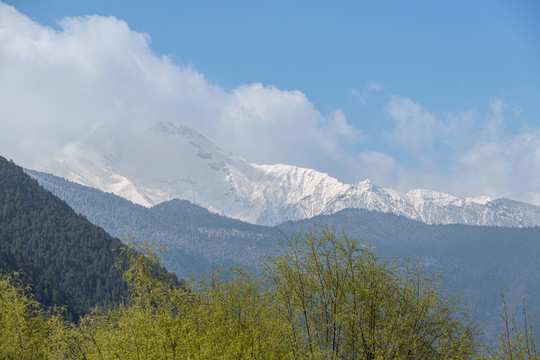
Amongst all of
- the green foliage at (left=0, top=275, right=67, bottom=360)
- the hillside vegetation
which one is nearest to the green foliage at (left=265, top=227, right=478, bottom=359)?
the hillside vegetation

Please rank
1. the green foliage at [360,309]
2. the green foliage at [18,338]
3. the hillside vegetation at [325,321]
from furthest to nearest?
1. the green foliage at [18,338]
2. the green foliage at [360,309]
3. the hillside vegetation at [325,321]

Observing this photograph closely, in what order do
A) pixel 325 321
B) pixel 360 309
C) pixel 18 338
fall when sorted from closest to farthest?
pixel 360 309, pixel 325 321, pixel 18 338

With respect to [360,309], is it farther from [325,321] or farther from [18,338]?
[18,338]

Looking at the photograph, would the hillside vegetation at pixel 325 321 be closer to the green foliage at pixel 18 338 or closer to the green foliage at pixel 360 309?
the green foliage at pixel 360 309

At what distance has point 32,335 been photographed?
52.1 m

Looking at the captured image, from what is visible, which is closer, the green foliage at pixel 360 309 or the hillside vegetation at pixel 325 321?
the hillside vegetation at pixel 325 321

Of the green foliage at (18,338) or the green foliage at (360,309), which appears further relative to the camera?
the green foliage at (18,338)

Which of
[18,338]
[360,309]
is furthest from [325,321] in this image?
[18,338]

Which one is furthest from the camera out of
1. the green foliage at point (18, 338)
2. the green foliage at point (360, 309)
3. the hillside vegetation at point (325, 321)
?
the green foliage at point (18, 338)

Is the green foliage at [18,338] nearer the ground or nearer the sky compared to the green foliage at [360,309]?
nearer the ground

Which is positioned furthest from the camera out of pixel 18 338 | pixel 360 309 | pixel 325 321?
pixel 18 338

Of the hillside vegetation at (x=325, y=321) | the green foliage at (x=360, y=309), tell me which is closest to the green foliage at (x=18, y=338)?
the hillside vegetation at (x=325, y=321)

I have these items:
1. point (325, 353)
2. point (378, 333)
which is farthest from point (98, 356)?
point (378, 333)

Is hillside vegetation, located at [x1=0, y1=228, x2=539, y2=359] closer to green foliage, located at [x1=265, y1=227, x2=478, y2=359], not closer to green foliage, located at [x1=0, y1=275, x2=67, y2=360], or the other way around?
green foliage, located at [x1=265, y1=227, x2=478, y2=359]
